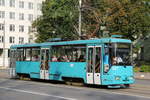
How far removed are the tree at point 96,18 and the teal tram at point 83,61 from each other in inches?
526

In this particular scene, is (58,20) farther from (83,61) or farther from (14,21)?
(14,21)

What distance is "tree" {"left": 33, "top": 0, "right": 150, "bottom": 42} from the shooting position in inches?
1898

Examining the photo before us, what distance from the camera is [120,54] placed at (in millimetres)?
21859

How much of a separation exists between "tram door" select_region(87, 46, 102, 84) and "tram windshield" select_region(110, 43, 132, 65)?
85cm

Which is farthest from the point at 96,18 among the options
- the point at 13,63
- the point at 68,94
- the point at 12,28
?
the point at 12,28

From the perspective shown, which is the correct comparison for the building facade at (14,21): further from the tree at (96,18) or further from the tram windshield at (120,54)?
Answer: the tram windshield at (120,54)

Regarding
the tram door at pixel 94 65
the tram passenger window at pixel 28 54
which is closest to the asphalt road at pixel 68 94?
the tram door at pixel 94 65

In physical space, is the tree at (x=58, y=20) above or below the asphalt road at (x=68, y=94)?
above

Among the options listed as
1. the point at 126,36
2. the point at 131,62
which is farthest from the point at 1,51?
the point at 131,62

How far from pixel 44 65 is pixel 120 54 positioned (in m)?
7.26

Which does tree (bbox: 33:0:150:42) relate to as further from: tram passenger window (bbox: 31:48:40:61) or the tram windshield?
the tram windshield

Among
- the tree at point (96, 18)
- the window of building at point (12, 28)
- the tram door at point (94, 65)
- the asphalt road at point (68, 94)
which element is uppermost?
the window of building at point (12, 28)

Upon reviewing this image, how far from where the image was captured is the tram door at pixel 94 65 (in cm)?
2189

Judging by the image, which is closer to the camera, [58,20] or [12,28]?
[58,20]
